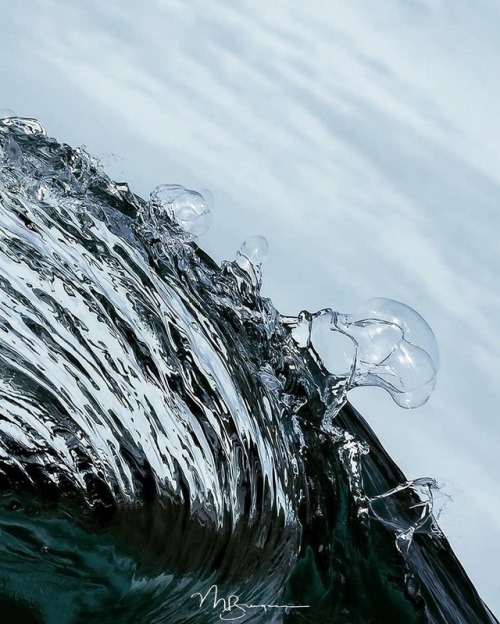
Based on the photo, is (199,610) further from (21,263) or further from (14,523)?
(21,263)

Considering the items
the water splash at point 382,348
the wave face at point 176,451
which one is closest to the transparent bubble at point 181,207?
the wave face at point 176,451

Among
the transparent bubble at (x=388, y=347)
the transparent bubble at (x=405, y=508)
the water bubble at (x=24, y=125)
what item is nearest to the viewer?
the transparent bubble at (x=388, y=347)

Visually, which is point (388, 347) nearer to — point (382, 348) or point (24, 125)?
point (382, 348)

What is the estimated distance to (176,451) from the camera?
1762 millimetres

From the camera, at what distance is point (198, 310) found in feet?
5.63

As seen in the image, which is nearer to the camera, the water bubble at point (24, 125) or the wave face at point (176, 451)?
the wave face at point (176, 451)

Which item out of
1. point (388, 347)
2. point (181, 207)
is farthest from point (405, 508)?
point (181, 207)

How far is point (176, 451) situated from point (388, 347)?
49 cm

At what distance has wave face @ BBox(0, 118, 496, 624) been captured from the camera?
1600mm

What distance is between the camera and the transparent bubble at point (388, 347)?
5.00 ft

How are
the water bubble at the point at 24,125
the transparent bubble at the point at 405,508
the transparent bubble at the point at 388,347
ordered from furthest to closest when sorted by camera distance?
the water bubble at the point at 24,125 < the transparent bubble at the point at 405,508 < the transparent bubble at the point at 388,347
